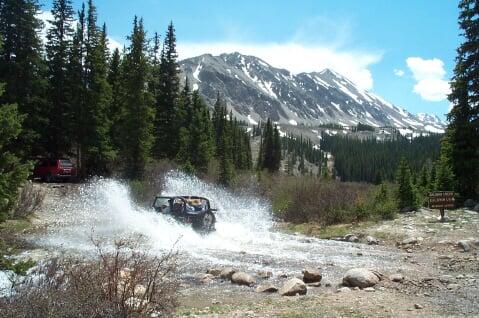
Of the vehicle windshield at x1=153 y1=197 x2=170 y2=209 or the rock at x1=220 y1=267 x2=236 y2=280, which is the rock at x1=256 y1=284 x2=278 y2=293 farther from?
the vehicle windshield at x1=153 y1=197 x2=170 y2=209

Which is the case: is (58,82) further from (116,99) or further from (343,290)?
(343,290)

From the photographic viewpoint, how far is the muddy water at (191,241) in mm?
14961

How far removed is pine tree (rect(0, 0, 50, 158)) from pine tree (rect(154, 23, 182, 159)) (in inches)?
644

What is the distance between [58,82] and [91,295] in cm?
3653

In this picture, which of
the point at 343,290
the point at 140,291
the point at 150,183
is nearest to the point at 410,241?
the point at 343,290

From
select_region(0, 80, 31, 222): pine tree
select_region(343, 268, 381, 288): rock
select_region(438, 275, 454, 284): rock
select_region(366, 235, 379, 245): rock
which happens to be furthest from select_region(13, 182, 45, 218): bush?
select_region(438, 275, 454, 284): rock

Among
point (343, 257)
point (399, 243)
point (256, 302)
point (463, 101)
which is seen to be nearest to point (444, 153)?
point (463, 101)

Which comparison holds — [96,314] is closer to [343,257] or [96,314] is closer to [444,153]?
[343,257]

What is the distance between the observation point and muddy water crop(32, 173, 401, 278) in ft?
49.1

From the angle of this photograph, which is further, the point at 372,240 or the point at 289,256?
the point at 372,240

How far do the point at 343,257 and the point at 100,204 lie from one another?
714 inches

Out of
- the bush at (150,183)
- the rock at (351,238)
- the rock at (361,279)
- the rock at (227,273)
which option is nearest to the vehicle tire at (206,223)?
the rock at (351,238)

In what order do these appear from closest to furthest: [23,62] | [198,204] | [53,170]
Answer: [198,204]
[23,62]
[53,170]

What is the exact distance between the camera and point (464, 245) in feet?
58.6
